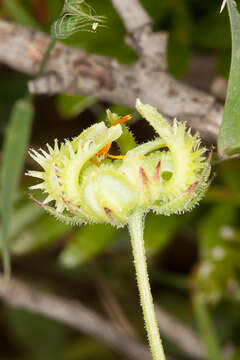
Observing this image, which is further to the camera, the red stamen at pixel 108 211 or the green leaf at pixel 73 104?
the green leaf at pixel 73 104

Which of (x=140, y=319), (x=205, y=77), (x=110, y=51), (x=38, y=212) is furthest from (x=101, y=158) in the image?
(x=140, y=319)

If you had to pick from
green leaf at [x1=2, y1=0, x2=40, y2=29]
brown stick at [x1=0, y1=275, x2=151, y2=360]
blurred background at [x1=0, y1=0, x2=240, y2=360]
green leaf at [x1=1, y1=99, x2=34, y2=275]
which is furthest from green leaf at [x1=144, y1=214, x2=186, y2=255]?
green leaf at [x1=2, y1=0, x2=40, y2=29]

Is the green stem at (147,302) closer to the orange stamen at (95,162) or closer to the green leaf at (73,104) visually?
the orange stamen at (95,162)

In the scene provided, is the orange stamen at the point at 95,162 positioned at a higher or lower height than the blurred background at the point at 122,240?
lower

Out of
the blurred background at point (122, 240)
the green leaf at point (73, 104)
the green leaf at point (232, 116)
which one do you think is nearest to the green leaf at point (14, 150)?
the blurred background at point (122, 240)

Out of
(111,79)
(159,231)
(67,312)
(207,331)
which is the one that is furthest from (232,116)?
(67,312)

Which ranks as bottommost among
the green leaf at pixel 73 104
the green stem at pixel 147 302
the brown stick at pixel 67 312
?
the green stem at pixel 147 302

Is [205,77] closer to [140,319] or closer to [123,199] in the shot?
[140,319]
